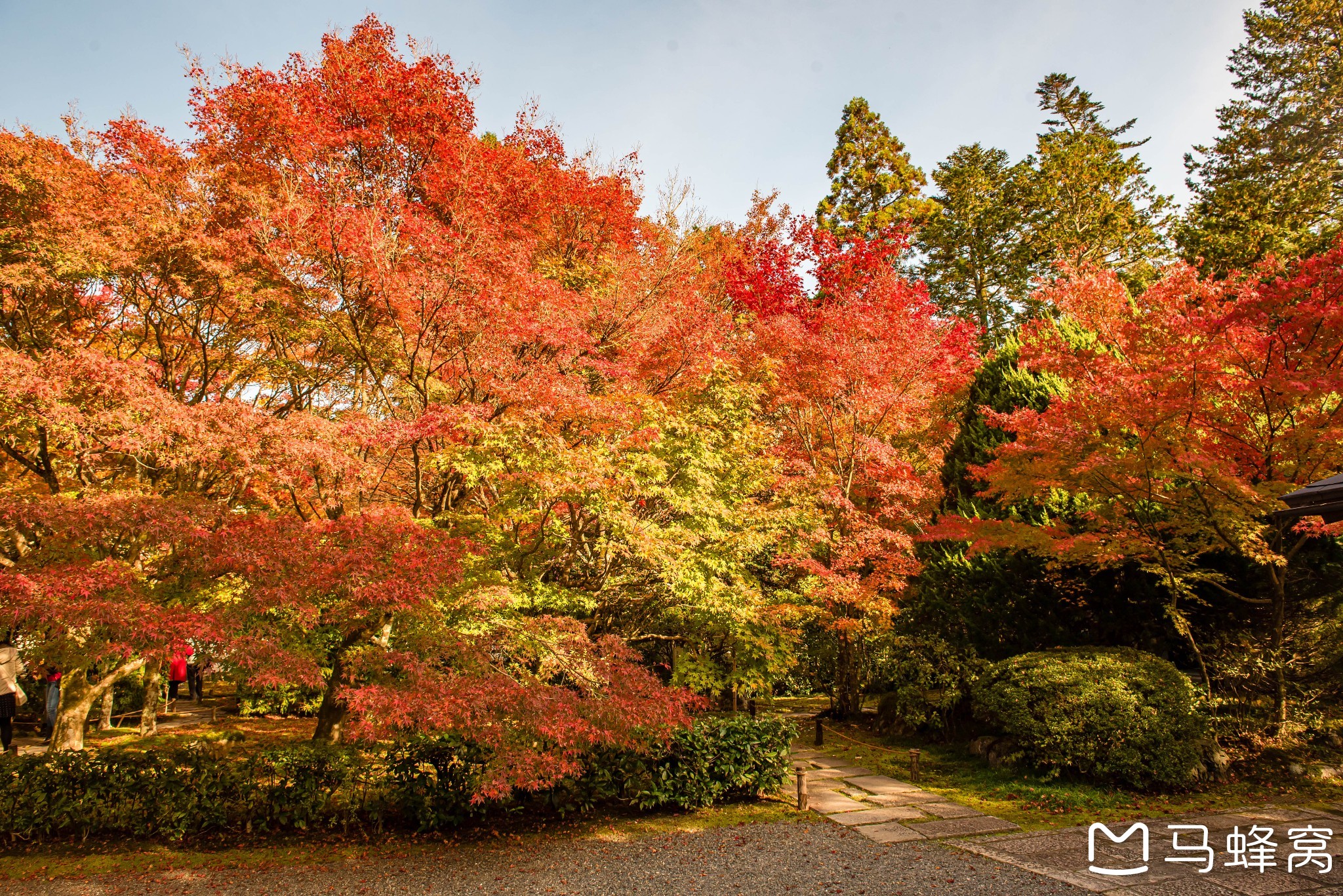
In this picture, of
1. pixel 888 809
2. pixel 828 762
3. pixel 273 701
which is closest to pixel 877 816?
pixel 888 809

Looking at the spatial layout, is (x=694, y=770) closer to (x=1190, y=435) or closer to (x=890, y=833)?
(x=890, y=833)

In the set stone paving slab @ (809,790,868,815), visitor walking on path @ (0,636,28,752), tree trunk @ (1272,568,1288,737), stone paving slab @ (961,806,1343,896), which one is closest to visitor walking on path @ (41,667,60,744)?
visitor walking on path @ (0,636,28,752)

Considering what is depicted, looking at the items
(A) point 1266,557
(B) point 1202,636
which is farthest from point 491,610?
(B) point 1202,636

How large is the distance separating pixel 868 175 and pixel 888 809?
17.6m

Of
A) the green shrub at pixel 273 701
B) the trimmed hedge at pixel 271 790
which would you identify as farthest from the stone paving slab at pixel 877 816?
the green shrub at pixel 273 701

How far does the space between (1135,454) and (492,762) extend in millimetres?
6797

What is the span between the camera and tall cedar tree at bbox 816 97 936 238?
19.6 metres

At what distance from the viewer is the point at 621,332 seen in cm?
1086

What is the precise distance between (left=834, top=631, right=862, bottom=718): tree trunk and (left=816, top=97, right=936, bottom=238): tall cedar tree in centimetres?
1230

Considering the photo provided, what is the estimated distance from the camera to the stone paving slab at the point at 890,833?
6.01m

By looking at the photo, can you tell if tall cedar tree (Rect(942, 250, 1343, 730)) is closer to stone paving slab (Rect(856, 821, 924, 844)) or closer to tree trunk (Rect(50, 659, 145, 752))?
stone paving slab (Rect(856, 821, 924, 844))

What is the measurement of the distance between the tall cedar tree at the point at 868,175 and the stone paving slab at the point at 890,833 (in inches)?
651

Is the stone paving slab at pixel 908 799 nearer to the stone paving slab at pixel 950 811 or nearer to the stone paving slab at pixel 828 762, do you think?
the stone paving slab at pixel 950 811

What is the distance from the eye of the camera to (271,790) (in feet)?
20.0
